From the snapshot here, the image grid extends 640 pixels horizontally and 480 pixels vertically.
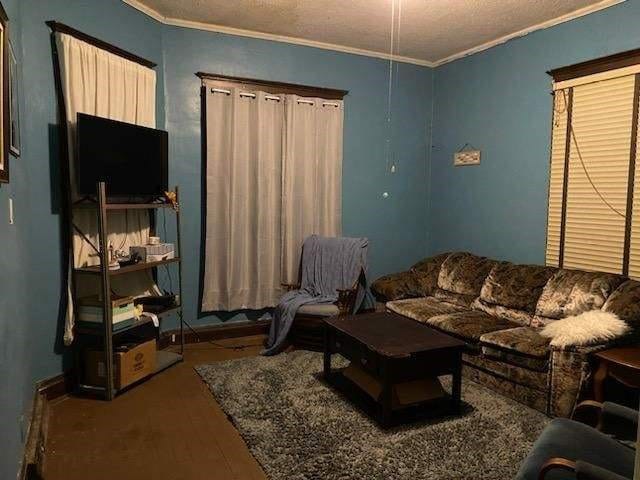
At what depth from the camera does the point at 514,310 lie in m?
3.64

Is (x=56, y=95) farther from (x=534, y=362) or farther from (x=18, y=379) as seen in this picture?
(x=534, y=362)

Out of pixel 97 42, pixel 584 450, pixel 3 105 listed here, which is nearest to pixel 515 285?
pixel 584 450

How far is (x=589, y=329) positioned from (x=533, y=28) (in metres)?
2.66

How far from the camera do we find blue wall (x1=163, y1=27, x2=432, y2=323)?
398 centimetres

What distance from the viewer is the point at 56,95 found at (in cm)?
297

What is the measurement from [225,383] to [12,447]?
1.59 meters

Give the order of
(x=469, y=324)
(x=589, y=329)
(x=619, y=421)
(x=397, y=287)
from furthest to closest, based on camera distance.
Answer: (x=397, y=287), (x=469, y=324), (x=589, y=329), (x=619, y=421)

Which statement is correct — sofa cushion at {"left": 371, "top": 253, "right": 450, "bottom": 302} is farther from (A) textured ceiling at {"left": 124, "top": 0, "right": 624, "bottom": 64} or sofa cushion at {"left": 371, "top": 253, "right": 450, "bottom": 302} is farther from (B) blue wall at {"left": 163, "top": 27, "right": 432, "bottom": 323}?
(A) textured ceiling at {"left": 124, "top": 0, "right": 624, "bottom": 64}

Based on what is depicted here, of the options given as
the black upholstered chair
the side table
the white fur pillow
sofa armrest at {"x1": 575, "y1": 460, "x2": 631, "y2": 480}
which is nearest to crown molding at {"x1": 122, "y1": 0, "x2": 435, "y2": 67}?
the white fur pillow

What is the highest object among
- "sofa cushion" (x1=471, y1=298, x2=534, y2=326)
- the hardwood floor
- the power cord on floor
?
"sofa cushion" (x1=471, y1=298, x2=534, y2=326)

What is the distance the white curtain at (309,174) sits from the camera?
14.4 ft

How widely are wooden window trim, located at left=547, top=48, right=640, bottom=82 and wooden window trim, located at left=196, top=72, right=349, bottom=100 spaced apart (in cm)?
196

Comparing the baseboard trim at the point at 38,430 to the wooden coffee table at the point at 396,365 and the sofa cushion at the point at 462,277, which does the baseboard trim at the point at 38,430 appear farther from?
the sofa cushion at the point at 462,277

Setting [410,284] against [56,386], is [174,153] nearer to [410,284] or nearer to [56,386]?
[56,386]
